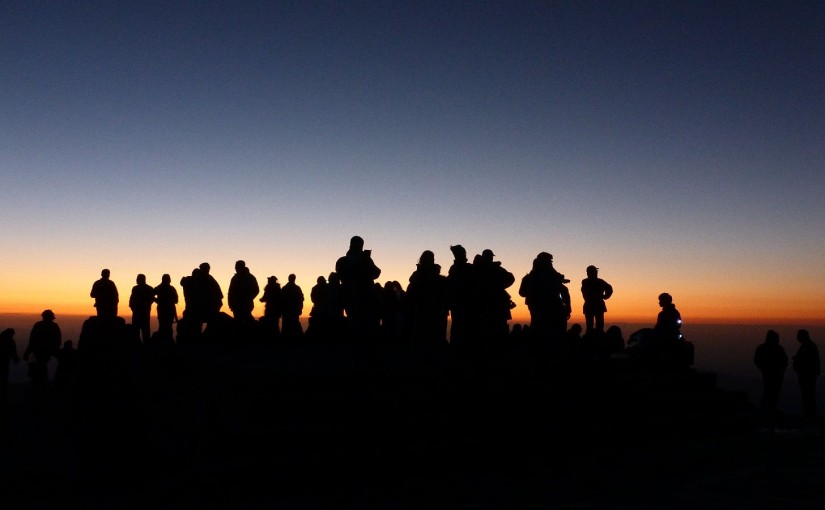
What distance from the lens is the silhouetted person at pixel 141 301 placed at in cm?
1478

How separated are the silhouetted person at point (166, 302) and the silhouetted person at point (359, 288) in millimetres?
6753

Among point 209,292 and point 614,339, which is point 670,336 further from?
point 209,292

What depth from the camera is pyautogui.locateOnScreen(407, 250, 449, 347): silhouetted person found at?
13031mm

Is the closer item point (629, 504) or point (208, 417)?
point (629, 504)

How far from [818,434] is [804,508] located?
533cm

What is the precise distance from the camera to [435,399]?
30.8ft

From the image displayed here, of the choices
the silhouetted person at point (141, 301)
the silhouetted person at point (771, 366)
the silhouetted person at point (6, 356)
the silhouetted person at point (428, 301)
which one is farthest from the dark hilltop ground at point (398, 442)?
the silhouetted person at point (141, 301)

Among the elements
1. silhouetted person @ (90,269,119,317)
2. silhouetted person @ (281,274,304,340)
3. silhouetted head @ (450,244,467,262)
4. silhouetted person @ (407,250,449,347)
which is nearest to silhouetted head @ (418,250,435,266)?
silhouetted person @ (407,250,449,347)

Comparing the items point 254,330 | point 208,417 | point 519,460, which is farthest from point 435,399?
point 254,330

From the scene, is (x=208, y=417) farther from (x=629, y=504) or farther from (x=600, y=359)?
(x=600, y=359)

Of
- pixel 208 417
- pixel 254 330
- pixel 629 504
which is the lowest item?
pixel 629 504

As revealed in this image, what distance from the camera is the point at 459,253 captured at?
10922 mm

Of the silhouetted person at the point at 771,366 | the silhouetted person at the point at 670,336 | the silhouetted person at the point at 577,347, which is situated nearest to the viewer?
the silhouetted person at the point at 577,347

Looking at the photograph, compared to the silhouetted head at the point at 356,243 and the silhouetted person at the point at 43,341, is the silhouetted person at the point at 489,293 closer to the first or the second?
the silhouetted head at the point at 356,243
